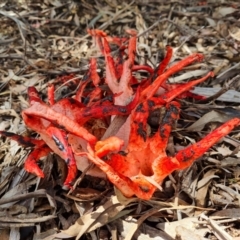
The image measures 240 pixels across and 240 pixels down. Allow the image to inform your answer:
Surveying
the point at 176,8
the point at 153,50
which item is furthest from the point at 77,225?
the point at 176,8

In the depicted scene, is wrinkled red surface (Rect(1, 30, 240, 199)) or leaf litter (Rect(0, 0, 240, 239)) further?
leaf litter (Rect(0, 0, 240, 239))

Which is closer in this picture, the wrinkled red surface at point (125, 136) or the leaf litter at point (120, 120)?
the wrinkled red surface at point (125, 136)

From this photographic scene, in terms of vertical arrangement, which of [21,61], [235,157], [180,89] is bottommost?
[21,61]

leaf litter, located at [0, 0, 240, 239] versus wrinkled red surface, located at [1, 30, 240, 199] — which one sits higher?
wrinkled red surface, located at [1, 30, 240, 199]

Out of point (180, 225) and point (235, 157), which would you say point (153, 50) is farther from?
point (180, 225)

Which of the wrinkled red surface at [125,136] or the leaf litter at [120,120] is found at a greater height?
the wrinkled red surface at [125,136]

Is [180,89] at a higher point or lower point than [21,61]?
higher

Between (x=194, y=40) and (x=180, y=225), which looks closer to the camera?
(x=180, y=225)

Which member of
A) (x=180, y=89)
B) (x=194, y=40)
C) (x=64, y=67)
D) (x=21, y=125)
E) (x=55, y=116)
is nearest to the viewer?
(x=55, y=116)
